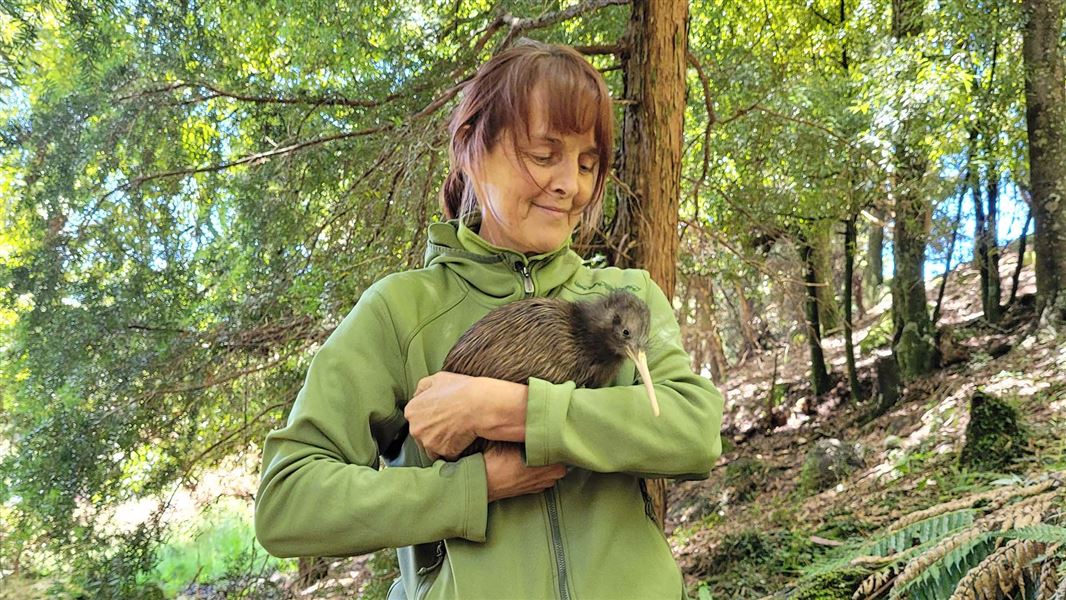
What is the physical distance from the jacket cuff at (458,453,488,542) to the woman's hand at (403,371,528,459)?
0.06m

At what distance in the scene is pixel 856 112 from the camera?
5410 millimetres

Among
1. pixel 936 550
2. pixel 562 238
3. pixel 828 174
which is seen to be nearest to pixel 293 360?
pixel 562 238

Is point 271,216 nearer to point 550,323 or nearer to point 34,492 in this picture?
point 34,492

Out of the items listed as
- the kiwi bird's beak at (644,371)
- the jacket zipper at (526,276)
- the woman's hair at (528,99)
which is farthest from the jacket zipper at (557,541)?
the woman's hair at (528,99)

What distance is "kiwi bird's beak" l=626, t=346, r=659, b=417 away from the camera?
1397mm

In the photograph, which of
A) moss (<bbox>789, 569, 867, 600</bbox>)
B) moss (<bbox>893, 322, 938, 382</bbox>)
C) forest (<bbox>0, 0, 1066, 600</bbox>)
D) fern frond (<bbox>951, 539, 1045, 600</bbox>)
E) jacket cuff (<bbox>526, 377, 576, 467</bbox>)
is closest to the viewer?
jacket cuff (<bbox>526, 377, 576, 467</bbox>)

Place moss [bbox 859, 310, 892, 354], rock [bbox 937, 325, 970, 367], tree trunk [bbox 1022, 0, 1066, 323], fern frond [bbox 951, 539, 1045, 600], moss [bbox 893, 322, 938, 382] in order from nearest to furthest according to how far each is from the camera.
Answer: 1. fern frond [bbox 951, 539, 1045, 600]
2. tree trunk [bbox 1022, 0, 1066, 323]
3. rock [bbox 937, 325, 970, 367]
4. moss [bbox 893, 322, 938, 382]
5. moss [bbox 859, 310, 892, 354]

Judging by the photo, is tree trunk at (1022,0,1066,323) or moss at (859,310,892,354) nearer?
tree trunk at (1022,0,1066,323)

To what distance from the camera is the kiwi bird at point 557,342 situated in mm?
1493

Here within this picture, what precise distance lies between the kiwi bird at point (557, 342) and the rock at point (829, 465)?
4.60 m

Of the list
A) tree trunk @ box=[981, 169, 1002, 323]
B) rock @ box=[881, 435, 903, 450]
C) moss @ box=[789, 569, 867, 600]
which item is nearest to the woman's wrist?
moss @ box=[789, 569, 867, 600]

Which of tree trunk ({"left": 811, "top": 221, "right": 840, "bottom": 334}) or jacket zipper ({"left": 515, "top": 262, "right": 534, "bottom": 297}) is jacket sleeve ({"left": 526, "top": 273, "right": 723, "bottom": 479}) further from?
tree trunk ({"left": 811, "top": 221, "right": 840, "bottom": 334})

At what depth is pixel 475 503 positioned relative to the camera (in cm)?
133

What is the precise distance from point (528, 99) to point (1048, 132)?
569cm
